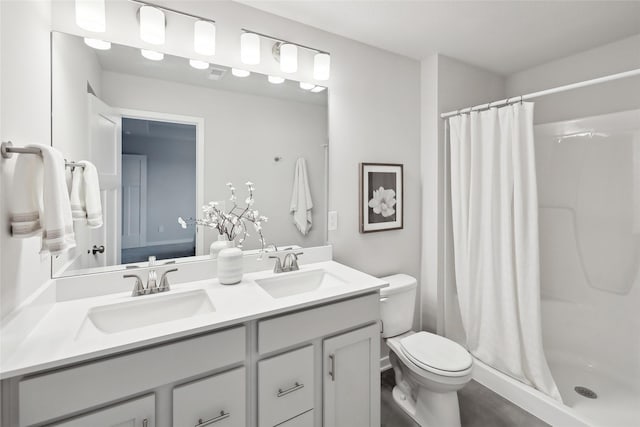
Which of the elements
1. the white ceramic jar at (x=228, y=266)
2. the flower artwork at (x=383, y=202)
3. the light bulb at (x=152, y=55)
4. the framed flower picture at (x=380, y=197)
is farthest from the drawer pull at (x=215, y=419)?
the light bulb at (x=152, y=55)

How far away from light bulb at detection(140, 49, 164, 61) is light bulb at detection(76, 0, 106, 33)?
168 mm

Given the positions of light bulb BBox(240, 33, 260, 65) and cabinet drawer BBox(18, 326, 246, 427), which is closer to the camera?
cabinet drawer BBox(18, 326, 246, 427)

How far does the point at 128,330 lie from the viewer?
1052 millimetres

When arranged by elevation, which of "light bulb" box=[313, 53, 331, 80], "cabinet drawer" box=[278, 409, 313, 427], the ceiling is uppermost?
the ceiling

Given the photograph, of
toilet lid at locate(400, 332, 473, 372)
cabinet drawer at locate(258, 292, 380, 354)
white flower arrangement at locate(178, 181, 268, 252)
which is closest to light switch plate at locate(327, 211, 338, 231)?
white flower arrangement at locate(178, 181, 268, 252)

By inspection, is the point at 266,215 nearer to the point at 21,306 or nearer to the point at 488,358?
the point at 21,306

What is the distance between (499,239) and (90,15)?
2516 mm

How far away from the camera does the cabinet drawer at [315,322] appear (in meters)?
1.13

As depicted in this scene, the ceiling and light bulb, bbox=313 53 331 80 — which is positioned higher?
the ceiling

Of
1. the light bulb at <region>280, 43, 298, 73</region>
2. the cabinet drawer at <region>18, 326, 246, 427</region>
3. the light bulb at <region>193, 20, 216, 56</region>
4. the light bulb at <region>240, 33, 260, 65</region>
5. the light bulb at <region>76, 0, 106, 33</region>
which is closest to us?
the cabinet drawer at <region>18, 326, 246, 427</region>

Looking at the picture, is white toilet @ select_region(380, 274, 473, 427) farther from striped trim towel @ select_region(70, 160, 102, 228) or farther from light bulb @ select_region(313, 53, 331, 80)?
striped trim towel @ select_region(70, 160, 102, 228)

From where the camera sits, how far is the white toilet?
4.95 feet

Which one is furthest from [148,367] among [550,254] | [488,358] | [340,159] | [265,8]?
[550,254]

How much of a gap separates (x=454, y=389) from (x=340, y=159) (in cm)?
147
